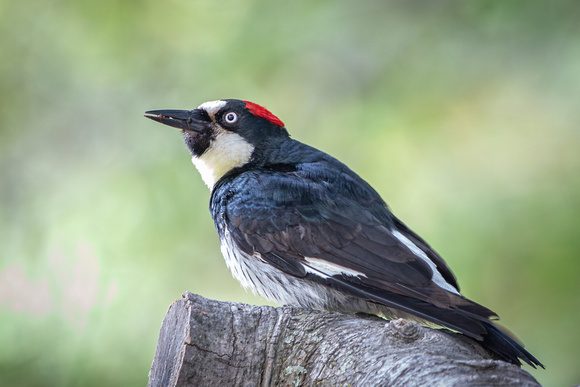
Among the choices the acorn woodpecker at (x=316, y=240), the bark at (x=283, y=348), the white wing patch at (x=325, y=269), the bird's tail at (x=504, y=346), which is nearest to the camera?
the bark at (x=283, y=348)

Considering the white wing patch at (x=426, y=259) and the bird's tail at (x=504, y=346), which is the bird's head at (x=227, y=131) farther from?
the bird's tail at (x=504, y=346)

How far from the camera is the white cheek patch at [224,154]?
3.57 metres

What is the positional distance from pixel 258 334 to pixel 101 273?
2468 millimetres

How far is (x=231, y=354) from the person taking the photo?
6.78ft

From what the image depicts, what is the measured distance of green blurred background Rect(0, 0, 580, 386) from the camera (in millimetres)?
4078

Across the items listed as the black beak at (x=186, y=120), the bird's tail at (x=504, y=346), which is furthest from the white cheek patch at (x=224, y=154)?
the bird's tail at (x=504, y=346)

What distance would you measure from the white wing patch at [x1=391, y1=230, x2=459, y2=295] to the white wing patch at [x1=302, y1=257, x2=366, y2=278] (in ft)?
1.01

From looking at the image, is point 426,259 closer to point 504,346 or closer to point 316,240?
point 316,240

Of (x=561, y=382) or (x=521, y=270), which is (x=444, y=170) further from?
(x=561, y=382)

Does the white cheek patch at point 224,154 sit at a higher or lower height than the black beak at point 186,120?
lower

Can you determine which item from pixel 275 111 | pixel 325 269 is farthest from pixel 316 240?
pixel 275 111

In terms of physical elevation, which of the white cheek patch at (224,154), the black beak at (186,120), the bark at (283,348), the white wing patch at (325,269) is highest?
the black beak at (186,120)

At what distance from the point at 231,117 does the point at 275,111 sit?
1200mm

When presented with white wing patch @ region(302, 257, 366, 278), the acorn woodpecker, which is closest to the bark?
the acorn woodpecker
